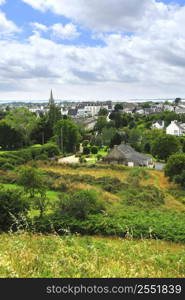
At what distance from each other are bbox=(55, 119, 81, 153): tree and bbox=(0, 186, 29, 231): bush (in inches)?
1549

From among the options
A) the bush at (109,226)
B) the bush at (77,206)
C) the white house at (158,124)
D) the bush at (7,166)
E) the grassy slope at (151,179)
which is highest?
the white house at (158,124)

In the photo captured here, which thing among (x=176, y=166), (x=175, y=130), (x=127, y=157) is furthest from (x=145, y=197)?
(x=175, y=130)

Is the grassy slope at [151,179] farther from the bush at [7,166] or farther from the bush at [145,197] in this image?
the bush at [7,166]

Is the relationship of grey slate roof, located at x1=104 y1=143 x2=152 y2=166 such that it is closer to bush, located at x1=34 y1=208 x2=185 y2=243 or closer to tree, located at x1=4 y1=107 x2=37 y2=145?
tree, located at x1=4 y1=107 x2=37 y2=145

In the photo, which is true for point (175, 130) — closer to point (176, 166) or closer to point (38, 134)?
point (38, 134)

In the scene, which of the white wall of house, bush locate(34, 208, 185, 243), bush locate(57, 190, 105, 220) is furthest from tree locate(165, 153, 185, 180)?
the white wall of house

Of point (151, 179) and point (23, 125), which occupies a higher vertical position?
point (23, 125)

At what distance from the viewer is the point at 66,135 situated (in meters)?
53.4

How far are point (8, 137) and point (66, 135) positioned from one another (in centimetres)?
1055

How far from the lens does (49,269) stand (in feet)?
13.5

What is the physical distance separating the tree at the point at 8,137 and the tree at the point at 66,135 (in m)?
7.55

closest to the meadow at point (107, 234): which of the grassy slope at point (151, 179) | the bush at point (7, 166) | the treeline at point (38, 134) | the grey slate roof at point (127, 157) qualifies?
the grassy slope at point (151, 179)

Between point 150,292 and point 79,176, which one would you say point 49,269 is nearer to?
point 150,292

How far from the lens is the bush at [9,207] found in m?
12.7
